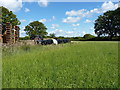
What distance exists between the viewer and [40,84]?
411 centimetres

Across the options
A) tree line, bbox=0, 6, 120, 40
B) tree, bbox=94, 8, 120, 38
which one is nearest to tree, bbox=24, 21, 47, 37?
tree line, bbox=0, 6, 120, 40

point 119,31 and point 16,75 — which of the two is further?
point 119,31

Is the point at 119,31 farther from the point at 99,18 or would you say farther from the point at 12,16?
the point at 12,16

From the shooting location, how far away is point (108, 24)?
63.7 m

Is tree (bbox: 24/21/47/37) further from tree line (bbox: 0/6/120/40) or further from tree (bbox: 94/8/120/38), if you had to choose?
tree (bbox: 94/8/120/38)

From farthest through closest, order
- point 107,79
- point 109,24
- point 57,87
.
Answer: point 109,24
point 107,79
point 57,87

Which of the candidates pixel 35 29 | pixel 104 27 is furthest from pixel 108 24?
pixel 35 29

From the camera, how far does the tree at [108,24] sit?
198 feet

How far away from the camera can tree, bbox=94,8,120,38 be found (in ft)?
198

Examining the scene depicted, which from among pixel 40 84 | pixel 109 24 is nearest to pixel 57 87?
pixel 40 84

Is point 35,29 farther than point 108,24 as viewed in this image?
No

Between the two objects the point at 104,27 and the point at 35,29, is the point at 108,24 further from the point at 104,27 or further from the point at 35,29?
the point at 35,29

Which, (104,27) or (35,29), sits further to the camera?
(104,27)

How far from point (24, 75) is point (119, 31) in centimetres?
5778
